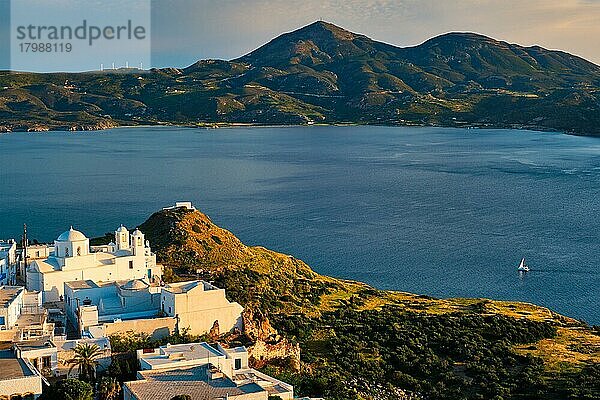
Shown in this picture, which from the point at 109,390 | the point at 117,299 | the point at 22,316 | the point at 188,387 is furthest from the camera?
the point at 117,299

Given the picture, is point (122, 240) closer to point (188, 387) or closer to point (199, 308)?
point (199, 308)

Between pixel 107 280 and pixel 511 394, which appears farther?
pixel 107 280

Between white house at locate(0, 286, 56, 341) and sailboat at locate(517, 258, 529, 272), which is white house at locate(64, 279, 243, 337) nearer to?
white house at locate(0, 286, 56, 341)

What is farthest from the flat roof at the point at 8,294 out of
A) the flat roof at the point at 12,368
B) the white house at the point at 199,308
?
the white house at the point at 199,308

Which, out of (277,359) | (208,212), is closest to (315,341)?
(277,359)

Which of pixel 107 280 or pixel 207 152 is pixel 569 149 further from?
pixel 107 280

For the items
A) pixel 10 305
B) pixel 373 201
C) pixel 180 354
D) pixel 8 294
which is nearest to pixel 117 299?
pixel 8 294
